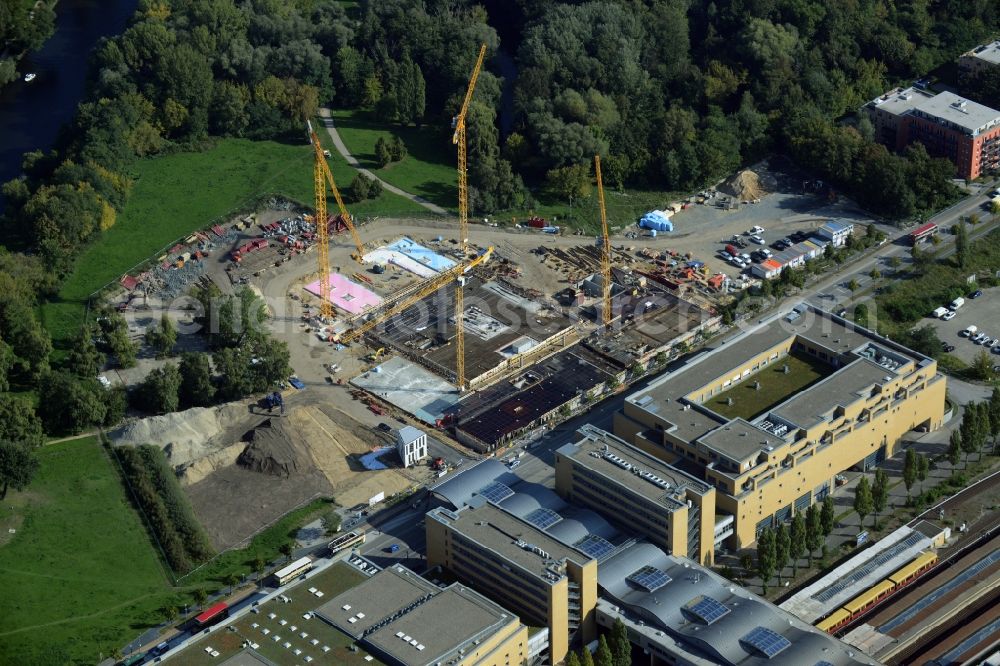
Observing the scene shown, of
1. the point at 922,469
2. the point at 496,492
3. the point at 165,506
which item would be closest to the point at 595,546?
the point at 496,492

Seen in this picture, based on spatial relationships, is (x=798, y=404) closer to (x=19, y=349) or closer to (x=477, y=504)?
(x=477, y=504)

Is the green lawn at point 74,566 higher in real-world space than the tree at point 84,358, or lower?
lower

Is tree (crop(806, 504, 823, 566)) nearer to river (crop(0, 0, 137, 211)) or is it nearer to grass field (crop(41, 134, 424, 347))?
grass field (crop(41, 134, 424, 347))

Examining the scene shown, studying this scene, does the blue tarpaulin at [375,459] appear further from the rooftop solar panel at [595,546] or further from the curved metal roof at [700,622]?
the curved metal roof at [700,622]

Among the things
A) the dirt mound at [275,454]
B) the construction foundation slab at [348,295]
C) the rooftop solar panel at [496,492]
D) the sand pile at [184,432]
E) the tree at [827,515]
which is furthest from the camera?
the construction foundation slab at [348,295]

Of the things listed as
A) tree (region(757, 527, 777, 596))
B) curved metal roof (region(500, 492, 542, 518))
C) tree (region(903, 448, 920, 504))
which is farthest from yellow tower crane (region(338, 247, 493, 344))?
tree (region(903, 448, 920, 504))

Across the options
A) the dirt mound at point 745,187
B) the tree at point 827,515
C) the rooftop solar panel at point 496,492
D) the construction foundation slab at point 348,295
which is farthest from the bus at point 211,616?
the dirt mound at point 745,187

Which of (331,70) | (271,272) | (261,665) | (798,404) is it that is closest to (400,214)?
(271,272)
